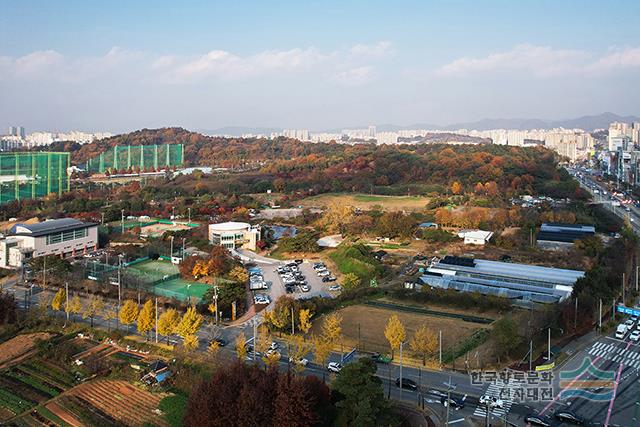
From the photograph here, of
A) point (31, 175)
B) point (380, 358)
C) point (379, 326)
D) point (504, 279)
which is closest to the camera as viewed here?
point (380, 358)

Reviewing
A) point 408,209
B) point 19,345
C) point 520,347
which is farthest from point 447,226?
point 19,345

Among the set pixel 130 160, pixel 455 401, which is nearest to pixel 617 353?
pixel 455 401

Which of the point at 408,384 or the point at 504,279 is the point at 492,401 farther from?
the point at 504,279

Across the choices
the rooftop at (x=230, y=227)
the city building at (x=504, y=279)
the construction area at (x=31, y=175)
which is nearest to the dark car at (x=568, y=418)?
the city building at (x=504, y=279)

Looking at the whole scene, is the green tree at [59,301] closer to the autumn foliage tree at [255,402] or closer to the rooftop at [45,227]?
the rooftop at [45,227]

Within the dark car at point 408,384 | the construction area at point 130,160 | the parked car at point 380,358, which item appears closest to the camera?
the dark car at point 408,384

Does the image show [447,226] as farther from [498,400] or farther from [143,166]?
[143,166]
